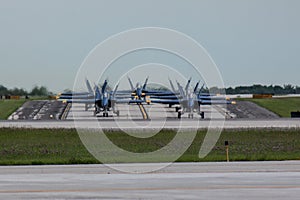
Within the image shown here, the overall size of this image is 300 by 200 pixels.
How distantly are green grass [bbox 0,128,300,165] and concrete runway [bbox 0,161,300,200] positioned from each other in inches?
121

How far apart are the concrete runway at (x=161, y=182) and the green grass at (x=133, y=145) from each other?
10.1 feet

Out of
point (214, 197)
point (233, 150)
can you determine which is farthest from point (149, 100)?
point (214, 197)

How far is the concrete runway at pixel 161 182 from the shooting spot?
1596cm

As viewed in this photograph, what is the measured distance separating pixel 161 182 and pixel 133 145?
16.8m

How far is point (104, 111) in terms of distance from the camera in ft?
224

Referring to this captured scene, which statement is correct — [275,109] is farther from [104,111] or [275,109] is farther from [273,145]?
[273,145]

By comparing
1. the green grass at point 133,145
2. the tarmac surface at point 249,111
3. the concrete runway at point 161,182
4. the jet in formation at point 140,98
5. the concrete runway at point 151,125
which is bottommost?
the concrete runway at point 161,182

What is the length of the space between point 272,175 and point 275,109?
63.2 metres

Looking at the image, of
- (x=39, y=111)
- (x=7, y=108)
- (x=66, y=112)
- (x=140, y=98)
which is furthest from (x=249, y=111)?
(x=7, y=108)

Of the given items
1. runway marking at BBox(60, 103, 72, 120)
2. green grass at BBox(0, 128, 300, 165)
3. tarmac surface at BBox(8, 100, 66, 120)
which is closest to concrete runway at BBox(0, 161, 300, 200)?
green grass at BBox(0, 128, 300, 165)

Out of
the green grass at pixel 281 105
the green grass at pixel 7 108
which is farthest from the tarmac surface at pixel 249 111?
the green grass at pixel 7 108

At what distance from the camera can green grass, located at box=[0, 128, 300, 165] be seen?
1085 inches

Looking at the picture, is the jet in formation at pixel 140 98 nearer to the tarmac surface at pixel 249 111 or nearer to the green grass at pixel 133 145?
the tarmac surface at pixel 249 111

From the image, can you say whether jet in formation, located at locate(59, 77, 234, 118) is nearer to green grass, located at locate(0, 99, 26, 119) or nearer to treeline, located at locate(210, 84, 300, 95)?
green grass, located at locate(0, 99, 26, 119)
